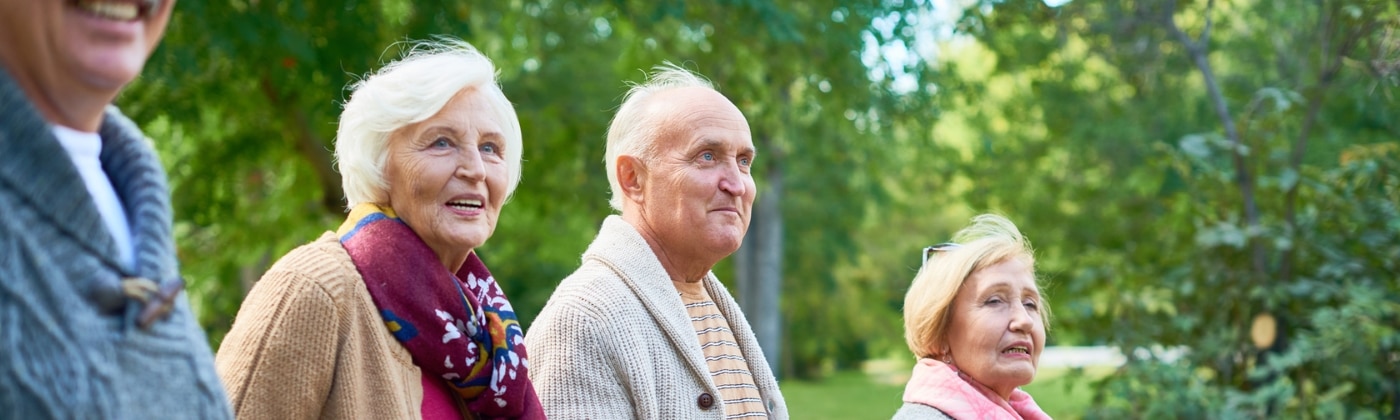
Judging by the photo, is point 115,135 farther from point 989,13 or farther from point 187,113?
point 989,13

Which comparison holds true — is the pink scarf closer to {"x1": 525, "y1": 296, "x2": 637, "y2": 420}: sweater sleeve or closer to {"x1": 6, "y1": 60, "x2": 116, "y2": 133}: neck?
{"x1": 525, "y1": 296, "x2": 637, "y2": 420}: sweater sleeve

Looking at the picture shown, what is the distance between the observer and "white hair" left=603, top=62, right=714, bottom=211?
10.8 feet

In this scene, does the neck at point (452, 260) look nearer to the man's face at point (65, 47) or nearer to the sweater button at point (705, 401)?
the sweater button at point (705, 401)

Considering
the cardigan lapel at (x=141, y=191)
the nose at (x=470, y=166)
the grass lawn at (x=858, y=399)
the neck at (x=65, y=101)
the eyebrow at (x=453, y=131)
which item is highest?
the neck at (x=65, y=101)

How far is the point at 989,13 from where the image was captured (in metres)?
9.60

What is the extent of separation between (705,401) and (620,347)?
0.23 m

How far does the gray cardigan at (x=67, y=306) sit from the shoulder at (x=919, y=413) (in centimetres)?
224

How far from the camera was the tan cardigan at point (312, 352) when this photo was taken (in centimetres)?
219

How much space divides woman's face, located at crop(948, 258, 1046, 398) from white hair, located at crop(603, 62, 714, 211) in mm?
901

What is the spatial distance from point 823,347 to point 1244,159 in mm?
28122

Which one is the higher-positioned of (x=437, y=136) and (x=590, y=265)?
(x=437, y=136)

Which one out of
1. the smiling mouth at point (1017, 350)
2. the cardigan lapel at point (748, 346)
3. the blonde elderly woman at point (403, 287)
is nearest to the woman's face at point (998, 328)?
the smiling mouth at point (1017, 350)

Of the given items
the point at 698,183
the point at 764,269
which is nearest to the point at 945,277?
the point at 698,183

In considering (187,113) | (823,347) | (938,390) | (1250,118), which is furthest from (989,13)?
(823,347)
